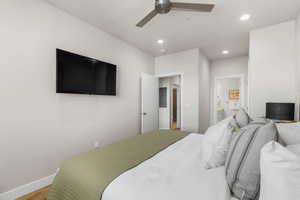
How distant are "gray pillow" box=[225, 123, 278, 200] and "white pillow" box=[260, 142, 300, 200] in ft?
0.49

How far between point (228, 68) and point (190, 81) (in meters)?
1.79

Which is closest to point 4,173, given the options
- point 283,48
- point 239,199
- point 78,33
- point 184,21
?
point 78,33

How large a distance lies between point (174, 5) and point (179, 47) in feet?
6.61

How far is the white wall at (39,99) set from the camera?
168cm

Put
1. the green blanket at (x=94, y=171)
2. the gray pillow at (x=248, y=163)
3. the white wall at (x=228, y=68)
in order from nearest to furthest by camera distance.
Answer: the gray pillow at (x=248, y=163) < the green blanket at (x=94, y=171) < the white wall at (x=228, y=68)

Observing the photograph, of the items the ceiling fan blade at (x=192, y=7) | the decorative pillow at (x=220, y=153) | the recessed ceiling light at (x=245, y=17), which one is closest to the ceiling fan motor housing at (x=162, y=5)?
the ceiling fan blade at (x=192, y=7)

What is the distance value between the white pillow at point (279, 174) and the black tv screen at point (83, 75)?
2.43 metres

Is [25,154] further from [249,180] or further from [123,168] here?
[249,180]

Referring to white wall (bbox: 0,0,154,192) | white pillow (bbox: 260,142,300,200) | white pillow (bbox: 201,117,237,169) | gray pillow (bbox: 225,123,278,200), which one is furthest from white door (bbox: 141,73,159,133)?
white pillow (bbox: 260,142,300,200)

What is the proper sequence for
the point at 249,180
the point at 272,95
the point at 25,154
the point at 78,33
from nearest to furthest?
1. the point at 249,180
2. the point at 25,154
3. the point at 78,33
4. the point at 272,95

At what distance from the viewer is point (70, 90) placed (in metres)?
2.22

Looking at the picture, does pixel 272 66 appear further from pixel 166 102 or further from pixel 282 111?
pixel 166 102

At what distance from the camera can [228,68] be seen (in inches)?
183

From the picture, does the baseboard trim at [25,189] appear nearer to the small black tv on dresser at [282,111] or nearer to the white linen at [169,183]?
the white linen at [169,183]
